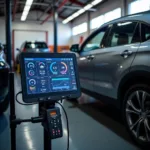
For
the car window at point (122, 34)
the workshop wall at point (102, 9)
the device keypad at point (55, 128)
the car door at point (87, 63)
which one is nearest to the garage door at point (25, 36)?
the workshop wall at point (102, 9)

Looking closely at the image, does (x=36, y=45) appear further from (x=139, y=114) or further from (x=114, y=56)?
(x=139, y=114)

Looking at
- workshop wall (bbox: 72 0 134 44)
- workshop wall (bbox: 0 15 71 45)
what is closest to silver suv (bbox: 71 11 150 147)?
workshop wall (bbox: 72 0 134 44)

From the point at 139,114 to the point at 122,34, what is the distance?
1092mm

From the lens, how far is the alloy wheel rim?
6.14 ft

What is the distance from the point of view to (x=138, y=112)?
197 cm

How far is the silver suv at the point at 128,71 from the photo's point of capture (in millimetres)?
1905

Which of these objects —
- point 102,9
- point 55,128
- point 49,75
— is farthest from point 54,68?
point 102,9

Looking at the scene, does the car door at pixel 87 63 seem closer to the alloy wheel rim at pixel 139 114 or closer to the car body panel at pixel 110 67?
the car body panel at pixel 110 67

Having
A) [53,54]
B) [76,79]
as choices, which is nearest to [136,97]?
[76,79]

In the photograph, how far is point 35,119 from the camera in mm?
1123

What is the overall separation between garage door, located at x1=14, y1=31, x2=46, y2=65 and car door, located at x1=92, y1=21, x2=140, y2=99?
1342 centimetres

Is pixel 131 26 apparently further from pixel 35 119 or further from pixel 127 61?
pixel 35 119

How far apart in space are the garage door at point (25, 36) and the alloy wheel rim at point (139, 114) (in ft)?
47.1

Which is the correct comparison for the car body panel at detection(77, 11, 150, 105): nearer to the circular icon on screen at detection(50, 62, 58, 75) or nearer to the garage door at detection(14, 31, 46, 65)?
the circular icon on screen at detection(50, 62, 58, 75)
